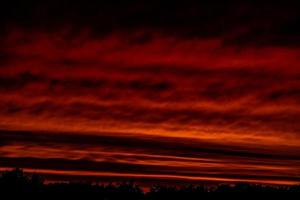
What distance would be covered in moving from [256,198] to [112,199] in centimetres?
849

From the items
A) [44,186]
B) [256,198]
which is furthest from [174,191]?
[44,186]

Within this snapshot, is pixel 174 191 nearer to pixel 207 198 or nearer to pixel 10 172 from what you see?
pixel 207 198

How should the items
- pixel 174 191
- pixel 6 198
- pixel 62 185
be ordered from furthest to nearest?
pixel 174 191 < pixel 62 185 < pixel 6 198

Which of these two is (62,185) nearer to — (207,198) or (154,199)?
(154,199)

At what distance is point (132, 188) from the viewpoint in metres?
43.7

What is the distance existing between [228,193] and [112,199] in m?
7.28

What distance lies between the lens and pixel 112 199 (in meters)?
42.7

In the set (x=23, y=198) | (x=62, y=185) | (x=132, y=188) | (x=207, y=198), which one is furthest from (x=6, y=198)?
(x=207, y=198)

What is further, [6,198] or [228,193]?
[228,193]

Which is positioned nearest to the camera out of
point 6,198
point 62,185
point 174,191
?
point 6,198

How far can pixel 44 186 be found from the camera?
138ft

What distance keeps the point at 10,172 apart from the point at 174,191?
30.9ft

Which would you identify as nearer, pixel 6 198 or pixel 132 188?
pixel 6 198

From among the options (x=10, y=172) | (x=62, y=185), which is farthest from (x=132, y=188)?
(x=10, y=172)
